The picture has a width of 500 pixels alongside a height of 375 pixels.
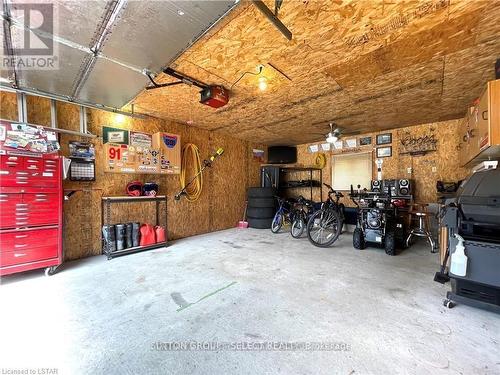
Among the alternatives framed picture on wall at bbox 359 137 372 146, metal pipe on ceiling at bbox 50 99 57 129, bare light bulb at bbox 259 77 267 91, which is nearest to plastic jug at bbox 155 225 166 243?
metal pipe on ceiling at bbox 50 99 57 129

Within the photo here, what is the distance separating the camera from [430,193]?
4488 millimetres

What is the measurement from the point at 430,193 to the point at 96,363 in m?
5.83

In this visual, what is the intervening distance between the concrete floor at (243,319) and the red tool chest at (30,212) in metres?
0.25

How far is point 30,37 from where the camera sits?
5.46 ft

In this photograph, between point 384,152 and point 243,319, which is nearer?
point 243,319

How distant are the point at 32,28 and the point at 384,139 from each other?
Answer: 5.87m

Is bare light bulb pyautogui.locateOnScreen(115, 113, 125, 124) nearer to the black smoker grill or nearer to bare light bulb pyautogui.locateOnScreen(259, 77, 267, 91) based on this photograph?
bare light bulb pyautogui.locateOnScreen(259, 77, 267, 91)

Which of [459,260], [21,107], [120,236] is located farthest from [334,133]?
[21,107]

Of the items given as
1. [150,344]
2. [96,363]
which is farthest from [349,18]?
[96,363]

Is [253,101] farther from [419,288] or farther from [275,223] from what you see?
[419,288]

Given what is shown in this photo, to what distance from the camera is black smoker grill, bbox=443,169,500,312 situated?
68.6 inches

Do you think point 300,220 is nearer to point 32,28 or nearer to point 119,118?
point 119,118

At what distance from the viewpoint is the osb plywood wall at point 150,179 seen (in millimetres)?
3098

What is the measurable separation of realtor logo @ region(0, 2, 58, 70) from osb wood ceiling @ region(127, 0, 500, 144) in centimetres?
100
